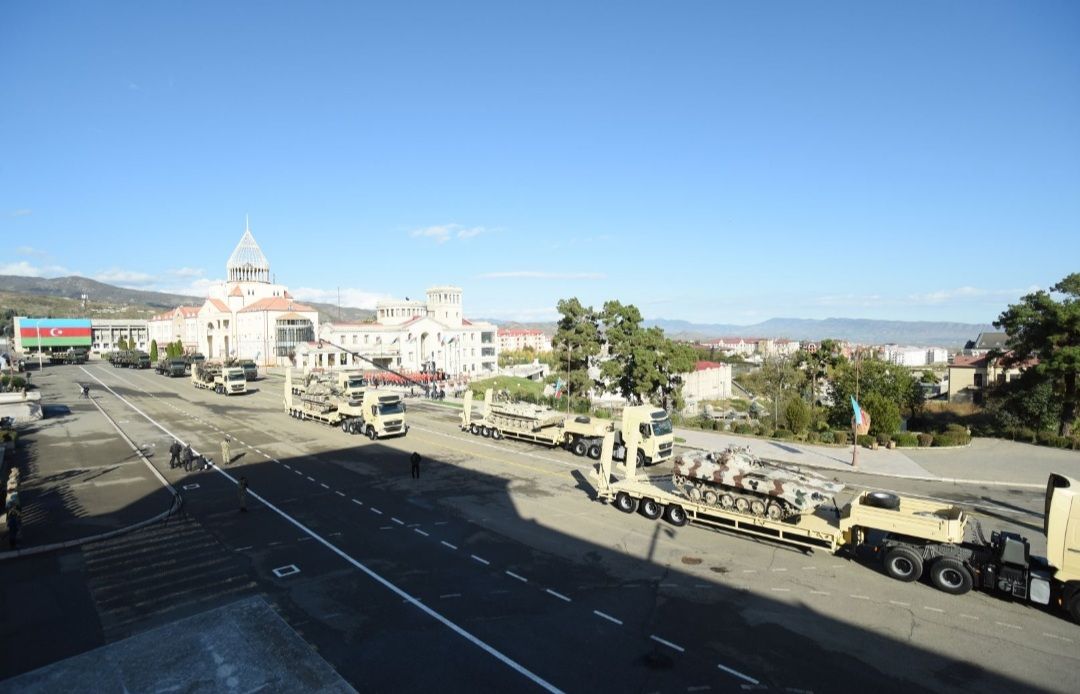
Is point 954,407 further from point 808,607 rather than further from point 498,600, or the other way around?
point 498,600

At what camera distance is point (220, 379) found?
60.2 m

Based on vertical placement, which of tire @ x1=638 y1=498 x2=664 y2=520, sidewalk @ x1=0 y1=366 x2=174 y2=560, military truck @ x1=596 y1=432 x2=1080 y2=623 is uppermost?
military truck @ x1=596 y1=432 x2=1080 y2=623

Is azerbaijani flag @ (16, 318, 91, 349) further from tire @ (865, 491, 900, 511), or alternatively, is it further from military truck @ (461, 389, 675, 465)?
tire @ (865, 491, 900, 511)

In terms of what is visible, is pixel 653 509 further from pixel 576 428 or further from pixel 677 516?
pixel 576 428

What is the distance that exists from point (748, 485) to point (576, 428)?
1451cm

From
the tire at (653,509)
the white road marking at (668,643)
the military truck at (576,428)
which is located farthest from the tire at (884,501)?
the military truck at (576,428)

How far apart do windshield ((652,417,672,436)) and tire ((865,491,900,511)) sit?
10949mm

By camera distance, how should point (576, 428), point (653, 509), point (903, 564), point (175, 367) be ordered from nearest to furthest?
point (903, 564) → point (653, 509) → point (576, 428) → point (175, 367)

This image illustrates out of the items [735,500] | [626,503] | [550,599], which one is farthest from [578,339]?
[550,599]

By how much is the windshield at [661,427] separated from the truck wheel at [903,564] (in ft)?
40.1

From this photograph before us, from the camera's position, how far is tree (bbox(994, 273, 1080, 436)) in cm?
3275

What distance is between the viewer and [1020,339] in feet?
120

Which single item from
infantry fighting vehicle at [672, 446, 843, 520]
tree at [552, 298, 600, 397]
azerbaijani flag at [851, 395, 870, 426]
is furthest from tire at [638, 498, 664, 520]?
tree at [552, 298, 600, 397]

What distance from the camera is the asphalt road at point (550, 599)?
11375 mm
